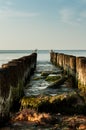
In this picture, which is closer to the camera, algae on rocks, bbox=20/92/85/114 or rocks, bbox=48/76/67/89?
algae on rocks, bbox=20/92/85/114

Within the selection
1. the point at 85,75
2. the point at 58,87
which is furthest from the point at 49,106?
the point at 58,87

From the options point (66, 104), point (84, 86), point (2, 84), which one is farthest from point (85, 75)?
point (2, 84)

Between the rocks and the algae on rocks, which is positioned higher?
the algae on rocks

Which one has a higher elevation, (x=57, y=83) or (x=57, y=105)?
(x=57, y=105)

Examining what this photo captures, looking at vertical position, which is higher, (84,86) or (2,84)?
(2,84)

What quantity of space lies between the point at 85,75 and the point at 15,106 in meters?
4.07

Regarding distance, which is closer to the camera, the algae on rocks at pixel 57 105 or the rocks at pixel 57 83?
the algae on rocks at pixel 57 105

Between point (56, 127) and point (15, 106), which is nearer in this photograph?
point (56, 127)

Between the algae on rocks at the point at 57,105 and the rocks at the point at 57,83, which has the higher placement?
the algae on rocks at the point at 57,105

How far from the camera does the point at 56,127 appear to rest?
9875mm

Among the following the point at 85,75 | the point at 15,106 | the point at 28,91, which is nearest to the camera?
the point at 15,106

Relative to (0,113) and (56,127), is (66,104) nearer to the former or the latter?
(56,127)

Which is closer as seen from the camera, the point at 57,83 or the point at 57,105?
the point at 57,105

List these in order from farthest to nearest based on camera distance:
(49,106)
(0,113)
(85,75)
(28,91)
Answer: (28,91) → (85,75) → (49,106) → (0,113)
